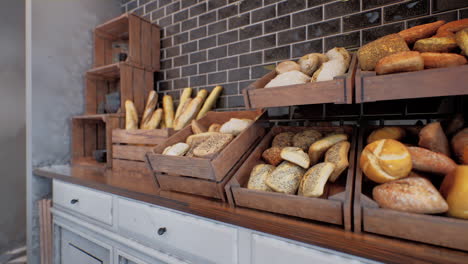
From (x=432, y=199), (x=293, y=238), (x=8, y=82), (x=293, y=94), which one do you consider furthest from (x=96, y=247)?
(x=8, y=82)

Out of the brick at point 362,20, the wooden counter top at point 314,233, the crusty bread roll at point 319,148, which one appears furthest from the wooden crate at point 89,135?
the brick at point 362,20

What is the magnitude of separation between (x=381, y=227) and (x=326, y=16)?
1.19 m

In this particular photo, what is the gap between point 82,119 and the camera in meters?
2.22

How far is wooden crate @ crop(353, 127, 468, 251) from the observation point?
57 cm

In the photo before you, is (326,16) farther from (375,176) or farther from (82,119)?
(82,119)

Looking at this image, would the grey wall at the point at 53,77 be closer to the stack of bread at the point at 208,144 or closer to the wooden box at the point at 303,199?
the stack of bread at the point at 208,144

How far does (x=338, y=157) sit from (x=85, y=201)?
128cm

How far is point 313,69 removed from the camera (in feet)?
3.39

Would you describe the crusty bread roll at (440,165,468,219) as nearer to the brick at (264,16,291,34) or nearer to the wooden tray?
the wooden tray

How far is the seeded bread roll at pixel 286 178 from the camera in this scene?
2.65ft

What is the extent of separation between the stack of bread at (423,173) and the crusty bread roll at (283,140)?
1.06ft

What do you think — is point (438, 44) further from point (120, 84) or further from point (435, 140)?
point (120, 84)

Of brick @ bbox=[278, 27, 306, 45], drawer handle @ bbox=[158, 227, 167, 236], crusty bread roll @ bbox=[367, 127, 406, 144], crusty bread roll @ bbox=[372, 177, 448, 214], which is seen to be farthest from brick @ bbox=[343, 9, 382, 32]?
drawer handle @ bbox=[158, 227, 167, 236]

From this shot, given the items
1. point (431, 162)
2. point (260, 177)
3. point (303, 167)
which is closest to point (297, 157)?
point (303, 167)
